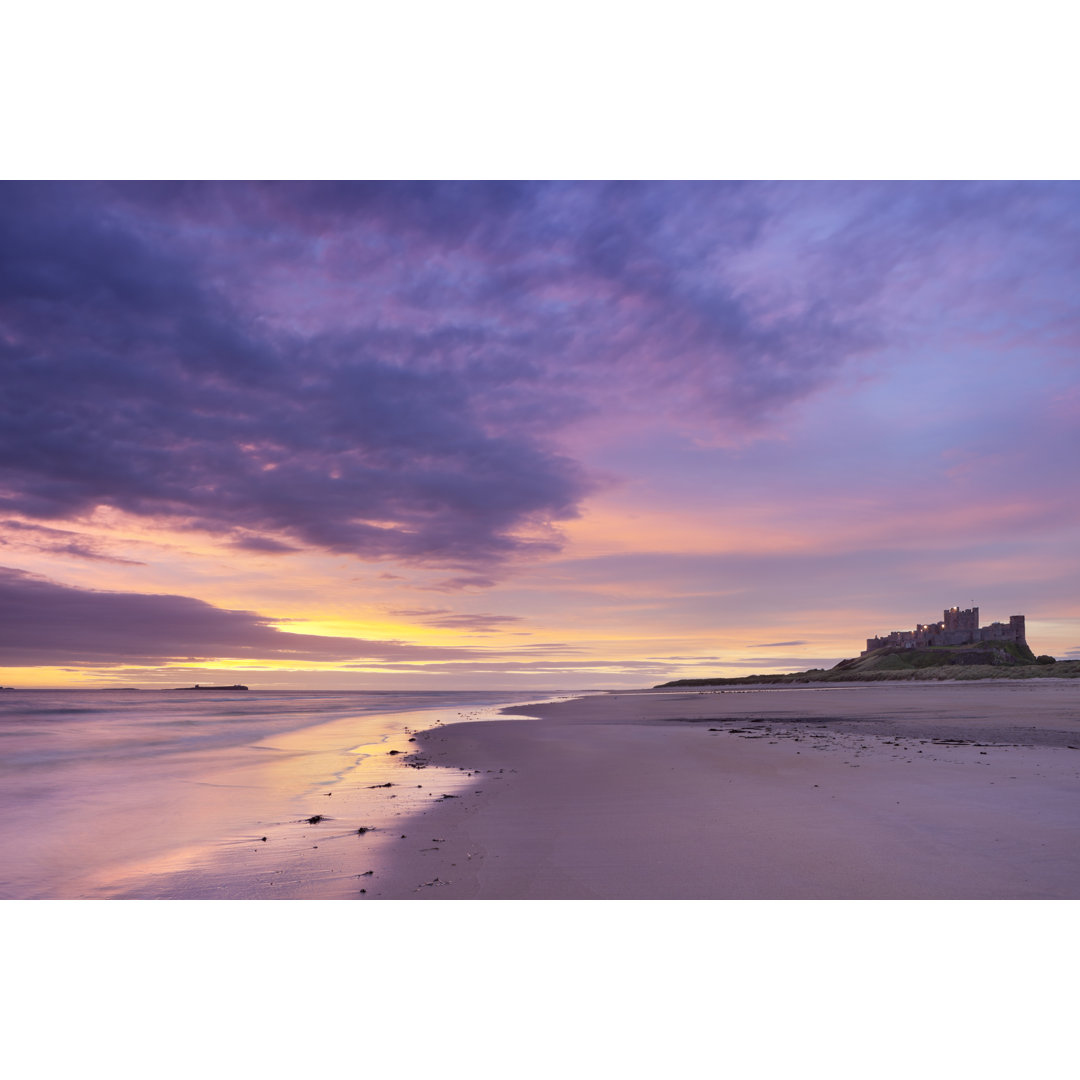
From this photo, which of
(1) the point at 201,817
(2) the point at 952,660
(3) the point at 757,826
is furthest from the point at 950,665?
(1) the point at 201,817

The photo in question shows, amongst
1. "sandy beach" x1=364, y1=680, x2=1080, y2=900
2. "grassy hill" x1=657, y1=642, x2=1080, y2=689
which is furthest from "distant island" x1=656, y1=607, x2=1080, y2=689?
"sandy beach" x1=364, y1=680, x2=1080, y2=900

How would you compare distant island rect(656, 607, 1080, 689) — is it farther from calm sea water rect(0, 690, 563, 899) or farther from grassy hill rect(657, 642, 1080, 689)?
calm sea water rect(0, 690, 563, 899)

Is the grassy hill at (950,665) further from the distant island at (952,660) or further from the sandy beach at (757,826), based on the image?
the sandy beach at (757,826)

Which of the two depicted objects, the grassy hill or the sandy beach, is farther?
the grassy hill

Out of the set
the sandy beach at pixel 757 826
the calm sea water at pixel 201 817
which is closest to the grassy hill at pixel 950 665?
the sandy beach at pixel 757 826

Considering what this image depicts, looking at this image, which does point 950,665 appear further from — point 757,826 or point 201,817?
point 201,817

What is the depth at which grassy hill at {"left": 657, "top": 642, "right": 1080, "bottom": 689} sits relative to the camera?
6278 cm

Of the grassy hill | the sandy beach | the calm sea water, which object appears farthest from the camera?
the grassy hill

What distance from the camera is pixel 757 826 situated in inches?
269

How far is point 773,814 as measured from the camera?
7.34 metres

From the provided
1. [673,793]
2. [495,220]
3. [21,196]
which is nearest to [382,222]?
[495,220]

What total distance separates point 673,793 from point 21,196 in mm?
12314

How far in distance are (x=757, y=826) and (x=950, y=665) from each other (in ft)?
292

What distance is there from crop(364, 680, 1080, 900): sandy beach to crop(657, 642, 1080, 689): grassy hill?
2335 inches
